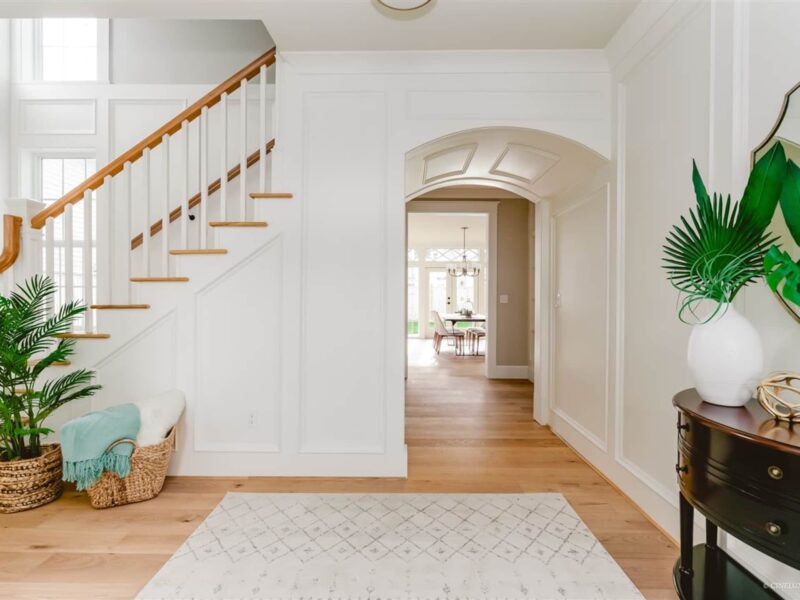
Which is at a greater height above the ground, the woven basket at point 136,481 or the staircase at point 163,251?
the staircase at point 163,251

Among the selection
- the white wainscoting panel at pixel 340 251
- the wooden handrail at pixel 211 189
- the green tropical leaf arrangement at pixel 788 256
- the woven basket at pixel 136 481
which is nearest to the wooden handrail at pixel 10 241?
the wooden handrail at pixel 211 189

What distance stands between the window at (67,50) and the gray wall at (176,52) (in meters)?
0.36

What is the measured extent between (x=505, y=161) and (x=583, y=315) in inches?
53.6

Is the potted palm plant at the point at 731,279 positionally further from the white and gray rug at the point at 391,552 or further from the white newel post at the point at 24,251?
the white newel post at the point at 24,251

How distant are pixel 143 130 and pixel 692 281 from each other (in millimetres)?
4249

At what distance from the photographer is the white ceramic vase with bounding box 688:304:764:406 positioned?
127cm

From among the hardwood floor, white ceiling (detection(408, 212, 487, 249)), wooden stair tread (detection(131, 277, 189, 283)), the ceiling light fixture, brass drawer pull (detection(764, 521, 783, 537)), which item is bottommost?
the hardwood floor

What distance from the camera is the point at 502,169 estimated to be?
345 centimetres

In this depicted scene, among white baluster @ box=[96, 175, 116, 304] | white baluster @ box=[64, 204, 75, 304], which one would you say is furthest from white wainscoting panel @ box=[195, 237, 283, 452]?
white baluster @ box=[96, 175, 116, 304]

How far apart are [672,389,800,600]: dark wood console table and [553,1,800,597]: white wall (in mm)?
330

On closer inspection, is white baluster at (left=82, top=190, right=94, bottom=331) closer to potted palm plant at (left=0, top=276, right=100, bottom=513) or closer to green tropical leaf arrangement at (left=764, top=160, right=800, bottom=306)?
potted palm plant at (left=0, top=276, right=100, bottom=513)

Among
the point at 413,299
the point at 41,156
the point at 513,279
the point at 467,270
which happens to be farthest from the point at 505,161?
the point at 413,299

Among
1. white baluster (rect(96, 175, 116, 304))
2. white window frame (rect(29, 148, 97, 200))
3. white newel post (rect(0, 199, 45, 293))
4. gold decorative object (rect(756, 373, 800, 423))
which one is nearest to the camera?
gold decorative object (rect(756, 373, 800, 423))

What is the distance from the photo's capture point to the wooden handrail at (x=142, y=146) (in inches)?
101
